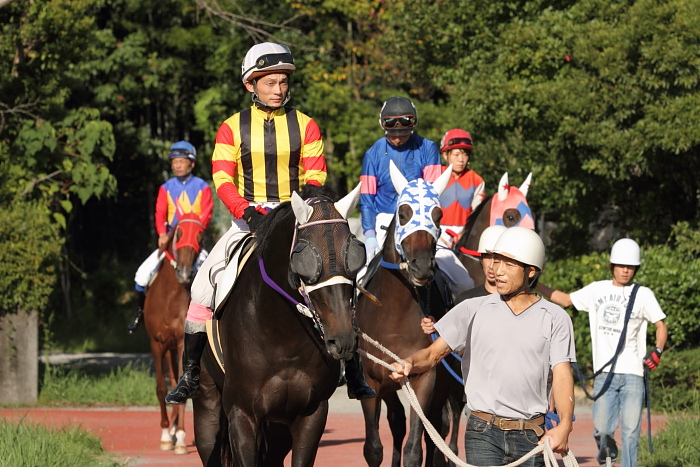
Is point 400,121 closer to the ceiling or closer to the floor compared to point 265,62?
closer to the floor

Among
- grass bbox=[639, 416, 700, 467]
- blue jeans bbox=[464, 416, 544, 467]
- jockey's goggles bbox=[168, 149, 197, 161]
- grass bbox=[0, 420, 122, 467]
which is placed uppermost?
jockey's goggles bbox=[168, 149, 197, 161]

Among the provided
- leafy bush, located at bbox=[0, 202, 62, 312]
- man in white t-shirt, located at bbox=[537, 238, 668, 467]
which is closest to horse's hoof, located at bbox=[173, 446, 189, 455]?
leafy bush, located at bbox=[0, 202, 62, 312]

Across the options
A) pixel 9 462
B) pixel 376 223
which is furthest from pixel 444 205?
pixel 9 462

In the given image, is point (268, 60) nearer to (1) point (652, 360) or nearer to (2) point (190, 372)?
(2) point (190, 372)

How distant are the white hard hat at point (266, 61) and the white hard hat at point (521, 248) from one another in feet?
7.79

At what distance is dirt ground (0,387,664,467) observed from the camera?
10859 mm

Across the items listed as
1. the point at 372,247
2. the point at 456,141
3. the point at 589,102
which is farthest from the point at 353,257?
the point at 589,102

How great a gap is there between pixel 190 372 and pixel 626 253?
11.7ft

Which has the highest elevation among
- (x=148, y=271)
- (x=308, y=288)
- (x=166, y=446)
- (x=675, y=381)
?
(x=308, y=288)

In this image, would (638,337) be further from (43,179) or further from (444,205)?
(43,179)

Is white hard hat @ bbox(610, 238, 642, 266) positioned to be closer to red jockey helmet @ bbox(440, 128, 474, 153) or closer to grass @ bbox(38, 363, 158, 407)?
red jockey helmet @ bbox(440, 128, 474, 153)

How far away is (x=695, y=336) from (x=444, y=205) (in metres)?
5.24

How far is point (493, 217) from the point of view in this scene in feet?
34.3

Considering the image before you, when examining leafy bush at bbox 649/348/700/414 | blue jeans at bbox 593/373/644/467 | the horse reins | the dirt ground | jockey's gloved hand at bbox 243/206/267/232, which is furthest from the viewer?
leafy bush at bbox 649/348/700/414
